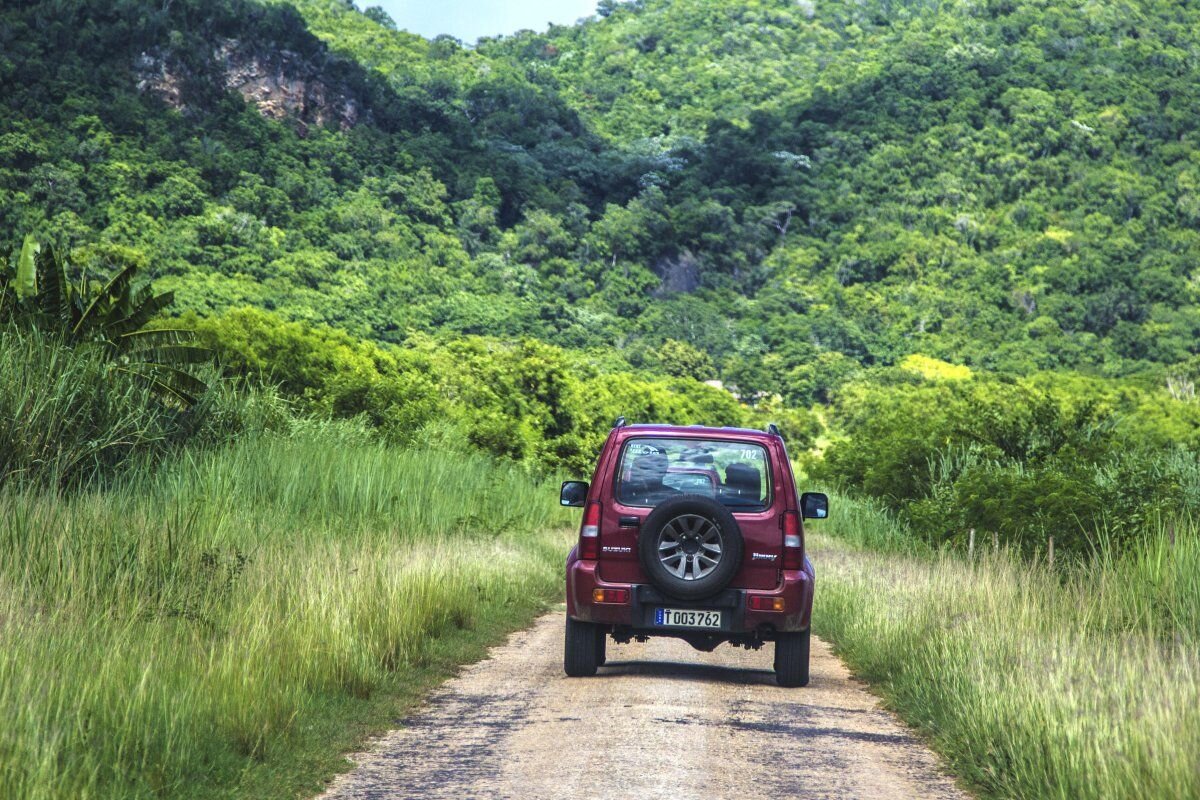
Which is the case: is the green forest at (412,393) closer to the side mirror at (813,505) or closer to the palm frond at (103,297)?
the palm frond at (103,297)

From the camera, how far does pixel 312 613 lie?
10312mm

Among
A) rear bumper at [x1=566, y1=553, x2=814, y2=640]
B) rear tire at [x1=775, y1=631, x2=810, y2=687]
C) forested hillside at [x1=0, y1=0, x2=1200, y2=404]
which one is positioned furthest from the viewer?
forested hillside at [x1=0, y1=0, x2=1200, y2=404]

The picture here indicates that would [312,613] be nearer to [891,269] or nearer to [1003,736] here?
[1003,736]

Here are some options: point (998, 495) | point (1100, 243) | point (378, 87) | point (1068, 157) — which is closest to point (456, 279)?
point (378, 87)

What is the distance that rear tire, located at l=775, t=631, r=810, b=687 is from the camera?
1116 centimetres

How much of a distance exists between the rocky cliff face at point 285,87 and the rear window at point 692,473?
16184 centimetres

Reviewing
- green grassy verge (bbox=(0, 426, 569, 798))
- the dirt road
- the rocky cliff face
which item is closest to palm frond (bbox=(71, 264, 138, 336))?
green grassy verge (bbox=(0, 426, 569, 798))

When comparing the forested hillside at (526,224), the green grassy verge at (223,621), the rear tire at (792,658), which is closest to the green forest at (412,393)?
the green grassy verge at (223,621)

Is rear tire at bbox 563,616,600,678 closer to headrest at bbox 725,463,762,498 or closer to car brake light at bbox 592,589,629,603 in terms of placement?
A: car brake light at bbox 592,589,629,603

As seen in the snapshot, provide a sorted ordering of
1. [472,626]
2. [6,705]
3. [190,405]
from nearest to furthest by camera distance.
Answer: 1. [6,705]
2. [472,626]
3. [190,405]

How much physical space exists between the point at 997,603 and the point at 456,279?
145 meters

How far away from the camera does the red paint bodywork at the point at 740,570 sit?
10.9 meters

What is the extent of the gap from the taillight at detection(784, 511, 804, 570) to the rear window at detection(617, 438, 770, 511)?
21 centimetres

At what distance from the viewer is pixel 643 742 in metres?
8.22
